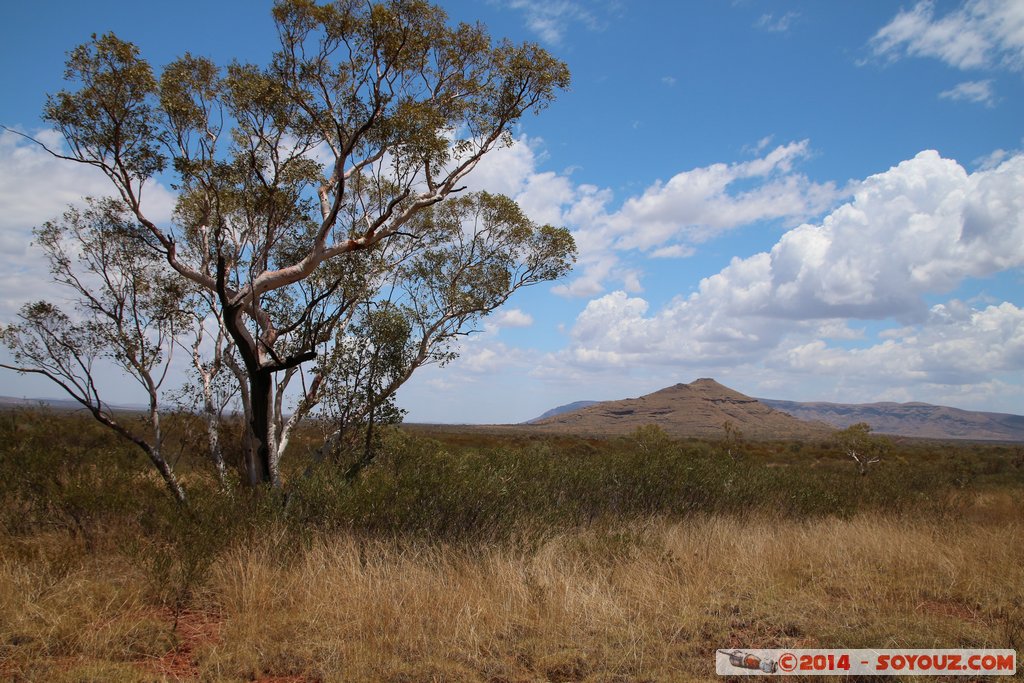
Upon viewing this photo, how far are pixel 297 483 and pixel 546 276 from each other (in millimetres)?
7558

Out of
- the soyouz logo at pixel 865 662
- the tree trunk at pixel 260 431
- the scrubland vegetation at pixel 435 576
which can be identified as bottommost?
the soyouz logo at pixel 865 662

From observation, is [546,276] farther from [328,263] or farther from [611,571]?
[611,571]

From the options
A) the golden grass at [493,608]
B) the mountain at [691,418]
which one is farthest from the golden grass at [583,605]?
the mountain at [691,418]

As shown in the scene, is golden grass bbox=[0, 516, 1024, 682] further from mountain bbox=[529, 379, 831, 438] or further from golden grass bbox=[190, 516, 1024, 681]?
mountain bbox=[529, 379, 831, 438]

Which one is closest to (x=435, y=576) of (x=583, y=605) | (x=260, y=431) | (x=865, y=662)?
(x=583, y=605)

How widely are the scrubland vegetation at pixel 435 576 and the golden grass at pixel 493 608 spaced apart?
0.03m

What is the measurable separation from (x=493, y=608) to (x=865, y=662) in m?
3.18

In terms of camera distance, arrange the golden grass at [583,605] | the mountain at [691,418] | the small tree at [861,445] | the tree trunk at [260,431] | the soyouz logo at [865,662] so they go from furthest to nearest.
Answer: the mountain at [691,418], the small tree at [861,445], the tree trunk at [260,431], the golden grass at [583,605], the soyouz logo at [865,662]

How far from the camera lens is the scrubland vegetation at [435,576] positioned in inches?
190

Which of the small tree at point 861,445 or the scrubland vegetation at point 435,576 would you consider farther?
the small tree at point 861,445

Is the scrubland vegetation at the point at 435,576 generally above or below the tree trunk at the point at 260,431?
below

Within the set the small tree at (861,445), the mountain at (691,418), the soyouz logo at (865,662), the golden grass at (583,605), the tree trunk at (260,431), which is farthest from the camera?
the mountain at (691,418)

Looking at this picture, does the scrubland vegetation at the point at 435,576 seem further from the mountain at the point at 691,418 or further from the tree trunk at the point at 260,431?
the mountain at the point at 691,418

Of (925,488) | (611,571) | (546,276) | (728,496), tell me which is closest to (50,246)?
(546,276)
